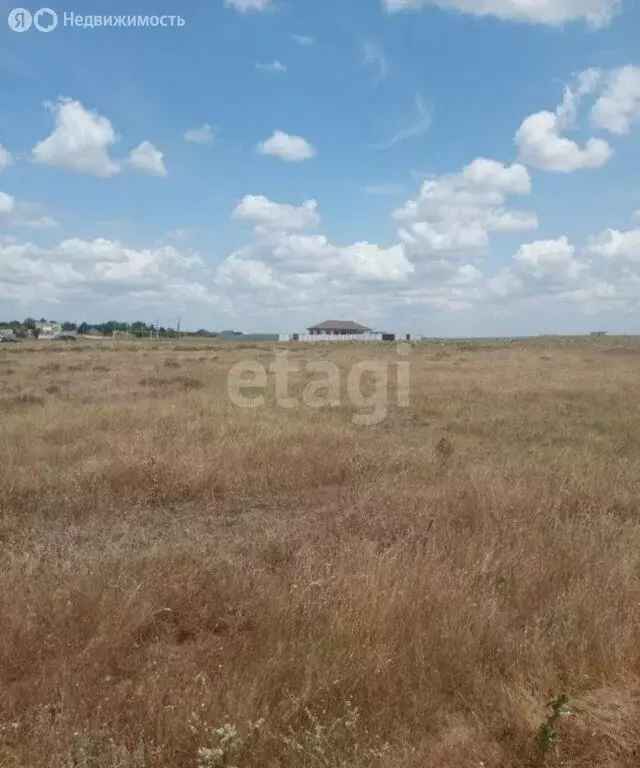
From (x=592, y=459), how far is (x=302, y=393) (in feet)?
29.2

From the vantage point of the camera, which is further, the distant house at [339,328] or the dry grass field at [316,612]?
the distant house at [339,328]

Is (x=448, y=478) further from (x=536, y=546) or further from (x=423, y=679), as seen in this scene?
(x=423, y=679)

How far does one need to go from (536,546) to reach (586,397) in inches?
465

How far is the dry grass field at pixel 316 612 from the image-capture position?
272 centimetres

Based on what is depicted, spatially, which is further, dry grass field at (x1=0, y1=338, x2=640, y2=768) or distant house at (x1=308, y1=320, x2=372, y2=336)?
distant house at (x1=308, y1=320, x2=372, y2=336)

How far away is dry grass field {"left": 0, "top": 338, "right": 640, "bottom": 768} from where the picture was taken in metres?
2.72

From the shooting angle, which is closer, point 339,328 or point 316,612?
point 316,612

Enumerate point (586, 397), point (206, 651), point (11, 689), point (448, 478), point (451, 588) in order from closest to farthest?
1. point (11, 689)
2. point (206, 651)
3. point (451, 588)
4. point (448, 478)
5. point (586, 397)

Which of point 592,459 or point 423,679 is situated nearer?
point 423,679

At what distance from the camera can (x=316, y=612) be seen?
11.9 feet

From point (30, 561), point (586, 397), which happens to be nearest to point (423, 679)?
point (30, 561)

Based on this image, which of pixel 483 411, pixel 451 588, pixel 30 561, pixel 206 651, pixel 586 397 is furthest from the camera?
pixel 586 397

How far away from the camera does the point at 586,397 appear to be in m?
15.3

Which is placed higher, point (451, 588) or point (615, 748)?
point (451, 588)
